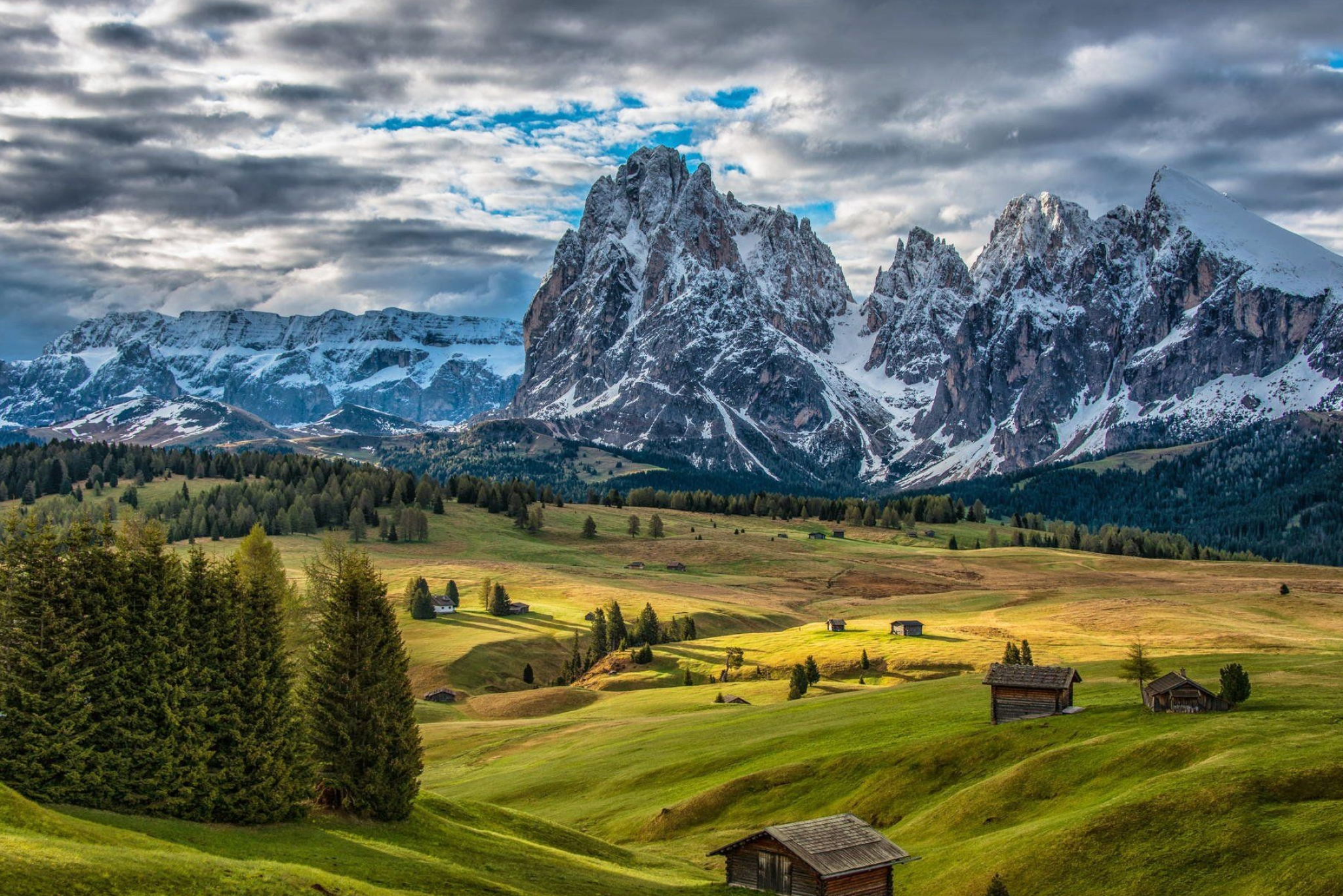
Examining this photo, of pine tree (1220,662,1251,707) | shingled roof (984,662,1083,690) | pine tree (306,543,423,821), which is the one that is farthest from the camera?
shingled roof (984,662,1083,690)

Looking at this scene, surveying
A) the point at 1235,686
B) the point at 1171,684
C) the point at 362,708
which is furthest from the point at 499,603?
the point at 1235,686

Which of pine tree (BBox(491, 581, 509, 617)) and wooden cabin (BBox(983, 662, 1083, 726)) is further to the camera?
pine tree (BBox(491, 581, 509, 617))

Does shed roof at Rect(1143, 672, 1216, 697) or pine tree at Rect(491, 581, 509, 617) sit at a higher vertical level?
shed roof at Rect(1143, 672, 1216, 697)

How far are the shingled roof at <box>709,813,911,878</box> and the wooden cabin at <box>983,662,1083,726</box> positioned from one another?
20838 mm

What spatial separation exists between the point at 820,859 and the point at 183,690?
1068 inches

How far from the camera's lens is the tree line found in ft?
133

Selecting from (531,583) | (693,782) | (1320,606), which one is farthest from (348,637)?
(531,583)

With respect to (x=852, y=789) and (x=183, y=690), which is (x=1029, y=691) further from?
(x=183, y=690)

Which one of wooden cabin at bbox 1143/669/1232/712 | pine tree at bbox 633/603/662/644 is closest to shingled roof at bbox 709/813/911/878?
wooden cabin at bbox 1143/669/1232/712

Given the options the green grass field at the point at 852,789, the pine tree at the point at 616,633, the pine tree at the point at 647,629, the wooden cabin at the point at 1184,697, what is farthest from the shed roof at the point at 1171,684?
the pine tree at the point at 616,633

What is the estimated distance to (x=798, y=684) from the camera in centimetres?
9794

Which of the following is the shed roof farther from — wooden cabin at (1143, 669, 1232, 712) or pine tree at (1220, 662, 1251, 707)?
pine tree at (1220, 662, 1251, 707)

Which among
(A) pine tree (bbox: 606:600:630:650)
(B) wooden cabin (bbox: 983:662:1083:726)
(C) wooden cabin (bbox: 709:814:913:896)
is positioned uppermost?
(B) wooden cabin (bbox: 983:662:1083:726)

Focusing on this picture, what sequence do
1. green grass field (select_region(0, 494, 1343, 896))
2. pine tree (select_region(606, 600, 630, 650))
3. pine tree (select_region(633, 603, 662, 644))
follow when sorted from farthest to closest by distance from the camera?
pine tree (select_region(633, 603, 662, 644)), pine tree (select_region(606, 600, 630, 650)), green grass field (select_region(0, 494, 1343, 896))
